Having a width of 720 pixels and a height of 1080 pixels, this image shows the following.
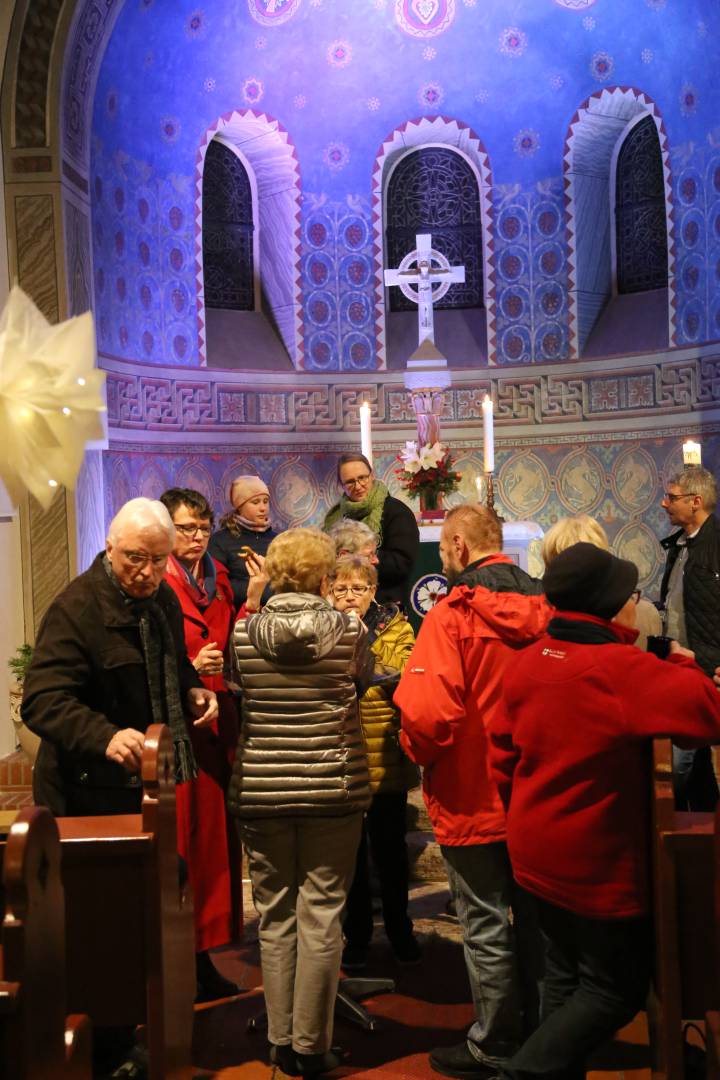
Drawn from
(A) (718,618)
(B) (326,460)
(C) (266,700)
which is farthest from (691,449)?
(C) (266,700)

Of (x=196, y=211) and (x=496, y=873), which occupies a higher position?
(x=196, y=211)

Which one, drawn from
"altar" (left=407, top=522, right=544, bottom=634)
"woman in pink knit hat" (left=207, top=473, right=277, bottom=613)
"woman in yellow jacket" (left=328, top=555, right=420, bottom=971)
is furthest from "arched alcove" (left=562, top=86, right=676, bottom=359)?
"woman in yellow jacket" (left=328, top=555, right=420, bottom=971)

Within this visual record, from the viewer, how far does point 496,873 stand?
320 centimetres

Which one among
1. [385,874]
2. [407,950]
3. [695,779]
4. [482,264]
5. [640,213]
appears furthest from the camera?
[482,264]

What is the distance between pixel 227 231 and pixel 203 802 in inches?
271

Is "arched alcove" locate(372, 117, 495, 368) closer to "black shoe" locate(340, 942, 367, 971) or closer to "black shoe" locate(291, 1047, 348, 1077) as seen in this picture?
"black shoe" locate(340, 942, 367, 971)

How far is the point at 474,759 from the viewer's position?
127 inches

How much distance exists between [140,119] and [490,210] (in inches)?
113

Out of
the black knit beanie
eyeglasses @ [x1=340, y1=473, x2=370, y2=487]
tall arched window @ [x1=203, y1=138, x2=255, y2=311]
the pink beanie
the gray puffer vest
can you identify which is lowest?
the gray puffer vest

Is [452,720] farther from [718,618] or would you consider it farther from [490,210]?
[490,210]

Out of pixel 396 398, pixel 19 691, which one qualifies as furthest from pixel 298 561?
pixel 396 398

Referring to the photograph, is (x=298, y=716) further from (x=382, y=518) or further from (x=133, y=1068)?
(x=382, y=518)

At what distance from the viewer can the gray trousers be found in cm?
319

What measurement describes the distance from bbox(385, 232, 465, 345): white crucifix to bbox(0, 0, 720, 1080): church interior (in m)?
0.42
